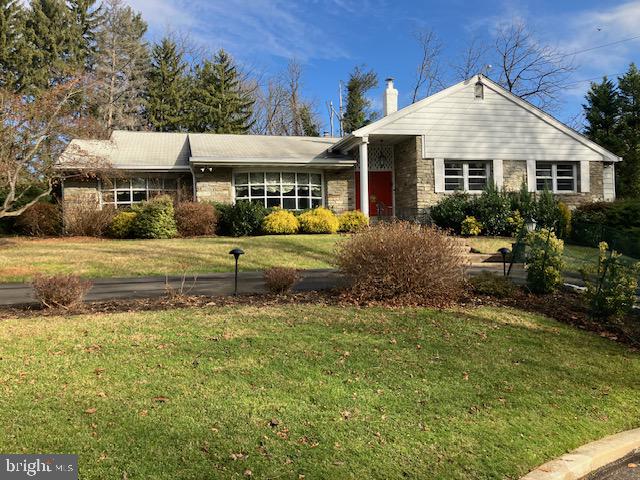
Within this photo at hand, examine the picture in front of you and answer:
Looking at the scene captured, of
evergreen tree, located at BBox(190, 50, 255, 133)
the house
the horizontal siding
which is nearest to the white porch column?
the house

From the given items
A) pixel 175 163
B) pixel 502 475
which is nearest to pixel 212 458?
pixel 502 475

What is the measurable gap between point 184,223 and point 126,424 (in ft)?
46.1

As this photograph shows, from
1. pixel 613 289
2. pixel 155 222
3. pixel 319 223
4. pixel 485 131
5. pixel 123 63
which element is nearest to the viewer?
pixel 613 289

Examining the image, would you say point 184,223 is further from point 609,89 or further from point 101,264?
point 609,89

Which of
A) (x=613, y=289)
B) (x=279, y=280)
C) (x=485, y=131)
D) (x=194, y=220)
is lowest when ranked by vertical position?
(x=613, y=289)

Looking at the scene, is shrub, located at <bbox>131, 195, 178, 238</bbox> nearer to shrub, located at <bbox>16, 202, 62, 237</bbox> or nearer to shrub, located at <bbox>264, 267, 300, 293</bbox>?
shrub, located at <bbox>16, 202, 62, 237</bbox>

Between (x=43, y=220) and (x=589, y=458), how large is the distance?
19.5 meters

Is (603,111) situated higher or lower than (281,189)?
higher

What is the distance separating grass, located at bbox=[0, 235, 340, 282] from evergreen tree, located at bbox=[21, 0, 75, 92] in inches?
820

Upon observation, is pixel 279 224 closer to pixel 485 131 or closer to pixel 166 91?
pixel 485 131

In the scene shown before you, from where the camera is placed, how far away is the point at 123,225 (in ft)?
55.4

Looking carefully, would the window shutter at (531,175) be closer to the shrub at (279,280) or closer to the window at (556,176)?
the window at (556,176)

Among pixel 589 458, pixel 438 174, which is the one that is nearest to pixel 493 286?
pixel 589 458

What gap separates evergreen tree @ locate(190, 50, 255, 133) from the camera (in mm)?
39312
